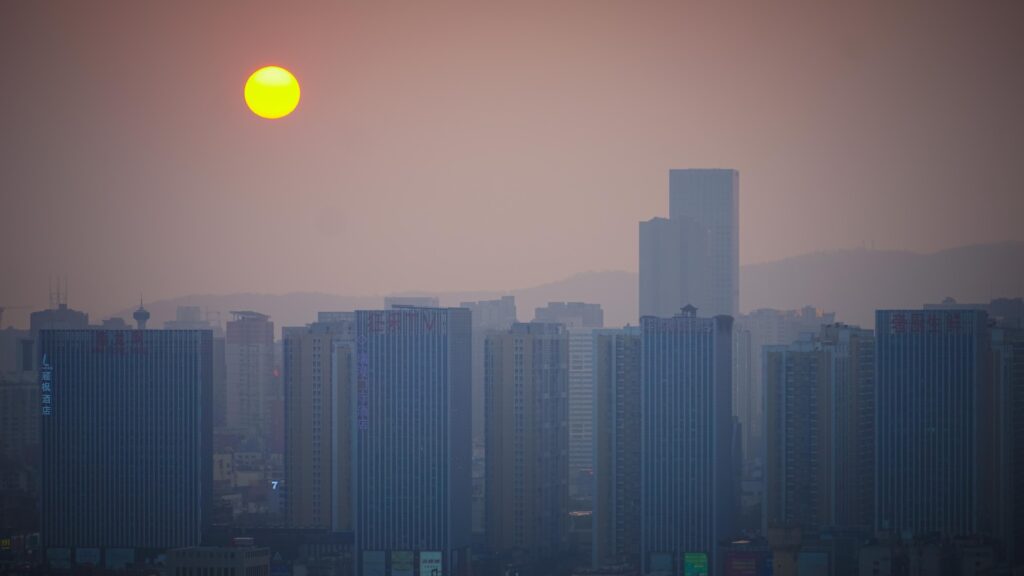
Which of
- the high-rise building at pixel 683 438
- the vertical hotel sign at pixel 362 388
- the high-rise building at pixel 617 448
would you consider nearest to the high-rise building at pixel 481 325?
the vertical hotel sign at pixel 362 388

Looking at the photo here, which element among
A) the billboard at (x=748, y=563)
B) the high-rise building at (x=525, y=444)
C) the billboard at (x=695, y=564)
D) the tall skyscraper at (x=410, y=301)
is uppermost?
the tall skyscraper at (x=410, y=301)

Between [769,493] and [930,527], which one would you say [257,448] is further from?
[930,527]

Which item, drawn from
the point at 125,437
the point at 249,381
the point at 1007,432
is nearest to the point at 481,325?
the point at 125,437

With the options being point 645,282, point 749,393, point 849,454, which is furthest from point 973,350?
point 645,282

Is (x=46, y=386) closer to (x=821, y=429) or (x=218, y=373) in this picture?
(x=218, y=373)

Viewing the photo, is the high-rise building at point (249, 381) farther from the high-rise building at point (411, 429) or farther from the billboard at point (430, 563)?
the billboard at point (430, 563)
